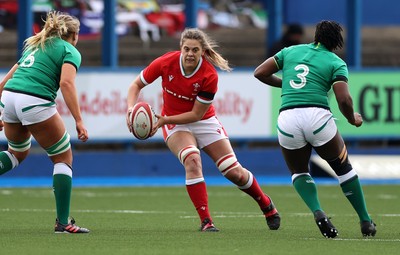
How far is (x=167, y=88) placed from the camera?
12.8 metres

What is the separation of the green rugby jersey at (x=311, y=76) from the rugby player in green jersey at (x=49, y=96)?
1.99 metres

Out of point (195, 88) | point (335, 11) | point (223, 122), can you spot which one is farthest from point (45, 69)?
point (335, 11)

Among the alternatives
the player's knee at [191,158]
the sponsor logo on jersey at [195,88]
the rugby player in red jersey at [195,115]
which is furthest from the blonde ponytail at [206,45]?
the player's knee at [191,158]

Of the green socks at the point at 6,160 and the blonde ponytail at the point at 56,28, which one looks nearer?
the blonde ponytail at the point at 56,28

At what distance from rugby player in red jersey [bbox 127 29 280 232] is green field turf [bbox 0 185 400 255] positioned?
410 mm

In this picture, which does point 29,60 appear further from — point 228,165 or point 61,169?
point 228,165

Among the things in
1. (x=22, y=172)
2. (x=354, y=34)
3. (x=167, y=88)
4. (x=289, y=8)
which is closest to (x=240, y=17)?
(x=289, y=8)

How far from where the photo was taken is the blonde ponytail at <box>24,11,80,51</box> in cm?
1202

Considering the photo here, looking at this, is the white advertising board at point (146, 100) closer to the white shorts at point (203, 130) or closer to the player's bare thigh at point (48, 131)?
the white shorts at point (203, 130)

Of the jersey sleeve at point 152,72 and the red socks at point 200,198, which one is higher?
the jersey sleeve at point 152,72

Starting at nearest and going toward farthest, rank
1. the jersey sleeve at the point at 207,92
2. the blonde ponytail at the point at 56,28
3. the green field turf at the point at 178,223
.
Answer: the green field turf at the point at 178,223 → the blonde ponytail at the point at 56,28 → the jersey sleeve at the point at 207,92

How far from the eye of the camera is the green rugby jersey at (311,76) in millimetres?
11727

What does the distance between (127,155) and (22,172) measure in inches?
74.1

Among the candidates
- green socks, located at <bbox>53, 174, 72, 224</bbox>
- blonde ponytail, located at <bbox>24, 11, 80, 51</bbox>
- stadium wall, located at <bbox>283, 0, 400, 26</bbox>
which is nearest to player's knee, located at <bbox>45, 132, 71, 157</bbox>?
green socks, located at <bbox>53, 174, 72, 224</bbox>
